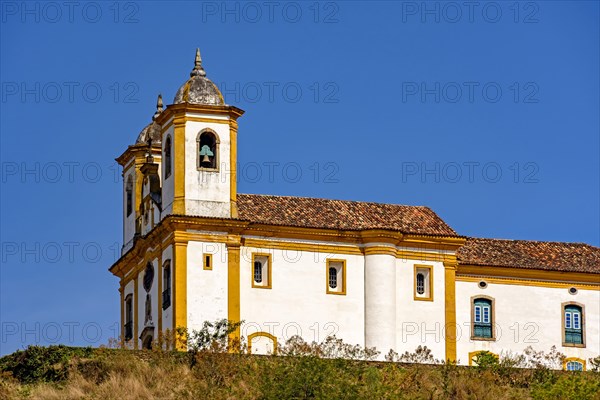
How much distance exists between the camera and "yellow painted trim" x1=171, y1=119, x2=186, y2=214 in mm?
78750

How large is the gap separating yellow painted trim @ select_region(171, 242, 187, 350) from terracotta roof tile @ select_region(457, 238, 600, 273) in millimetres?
12734

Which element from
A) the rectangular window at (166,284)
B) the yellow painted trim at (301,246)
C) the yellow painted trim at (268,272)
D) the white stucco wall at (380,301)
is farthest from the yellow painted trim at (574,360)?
the rectangular window at (166,284)

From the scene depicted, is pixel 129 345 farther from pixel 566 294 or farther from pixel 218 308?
pixel 566 294

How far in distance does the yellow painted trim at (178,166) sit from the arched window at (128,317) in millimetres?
7530

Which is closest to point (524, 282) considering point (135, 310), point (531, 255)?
point (531, 255)

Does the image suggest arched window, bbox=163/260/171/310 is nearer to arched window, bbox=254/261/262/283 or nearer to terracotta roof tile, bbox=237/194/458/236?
arched window, bbox=254/261/262/283

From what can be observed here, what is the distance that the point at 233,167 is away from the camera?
79.8 meters

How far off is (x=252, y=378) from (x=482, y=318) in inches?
782

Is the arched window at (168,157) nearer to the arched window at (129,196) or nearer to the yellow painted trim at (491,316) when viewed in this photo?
the arched window at (129,196)

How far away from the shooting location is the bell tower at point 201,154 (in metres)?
78.9

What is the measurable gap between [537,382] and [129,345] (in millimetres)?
20149

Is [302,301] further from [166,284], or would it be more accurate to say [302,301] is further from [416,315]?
[166,284]

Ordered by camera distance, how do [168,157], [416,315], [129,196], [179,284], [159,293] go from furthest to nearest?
[129,196]
[416,315]
[168,157]
[159,293]
[179,284]

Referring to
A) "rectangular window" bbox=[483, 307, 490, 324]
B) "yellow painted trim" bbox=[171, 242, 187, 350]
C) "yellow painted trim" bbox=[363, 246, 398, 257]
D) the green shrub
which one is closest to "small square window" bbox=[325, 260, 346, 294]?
"yellow painted trim" bbox=[363, 246, 398, 257]
